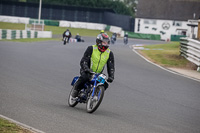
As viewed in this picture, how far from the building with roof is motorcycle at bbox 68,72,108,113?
81.6m

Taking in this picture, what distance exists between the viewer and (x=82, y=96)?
8.98 metres

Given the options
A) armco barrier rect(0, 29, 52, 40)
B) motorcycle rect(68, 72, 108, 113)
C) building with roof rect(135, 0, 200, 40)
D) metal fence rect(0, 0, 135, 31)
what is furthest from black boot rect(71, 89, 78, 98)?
building with roof rect(135, 0, 200, 40)

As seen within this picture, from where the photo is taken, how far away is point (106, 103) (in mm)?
10422

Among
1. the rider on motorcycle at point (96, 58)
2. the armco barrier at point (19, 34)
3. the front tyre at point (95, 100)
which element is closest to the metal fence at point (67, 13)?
the armco barrier at point (19, 34)

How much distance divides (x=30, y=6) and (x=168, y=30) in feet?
89.3

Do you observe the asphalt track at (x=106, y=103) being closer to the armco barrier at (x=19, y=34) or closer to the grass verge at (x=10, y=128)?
the grass verge at (x=10, y=128)

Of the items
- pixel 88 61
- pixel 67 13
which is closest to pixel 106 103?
pixel 88 61

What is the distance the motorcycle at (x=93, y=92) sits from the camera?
27.9 feet

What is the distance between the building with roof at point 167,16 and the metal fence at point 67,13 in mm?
5261

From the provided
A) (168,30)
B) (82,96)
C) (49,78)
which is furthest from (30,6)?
(82,96)

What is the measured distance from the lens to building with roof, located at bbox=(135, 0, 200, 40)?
90.4 m

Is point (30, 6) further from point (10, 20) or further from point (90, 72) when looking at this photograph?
point (90, 72)

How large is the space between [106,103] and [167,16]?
272 ft

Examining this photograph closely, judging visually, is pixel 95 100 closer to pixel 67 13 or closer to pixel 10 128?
pixel 10 128
